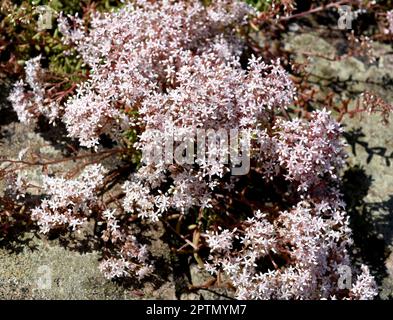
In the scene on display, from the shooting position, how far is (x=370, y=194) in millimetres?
4848

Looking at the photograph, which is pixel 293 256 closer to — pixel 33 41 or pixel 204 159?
pixel 204 159

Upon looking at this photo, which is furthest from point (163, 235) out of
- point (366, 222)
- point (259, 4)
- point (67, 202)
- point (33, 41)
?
point (259, 4)

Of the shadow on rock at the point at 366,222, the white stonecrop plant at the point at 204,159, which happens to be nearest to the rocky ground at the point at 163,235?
the shadow on rock at the point at 366,222

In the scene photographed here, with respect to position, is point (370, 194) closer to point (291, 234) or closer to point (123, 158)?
point (291, 234)

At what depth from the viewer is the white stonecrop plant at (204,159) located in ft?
13.2

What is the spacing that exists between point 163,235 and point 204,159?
80cm

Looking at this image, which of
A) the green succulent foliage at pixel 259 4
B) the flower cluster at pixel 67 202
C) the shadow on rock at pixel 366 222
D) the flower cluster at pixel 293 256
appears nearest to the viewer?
the flower cluster at pixel 293 256

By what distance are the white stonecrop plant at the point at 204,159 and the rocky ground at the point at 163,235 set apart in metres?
0.18

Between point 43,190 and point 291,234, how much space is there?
1.86 m

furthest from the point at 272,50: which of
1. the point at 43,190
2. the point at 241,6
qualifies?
the point at 43,190

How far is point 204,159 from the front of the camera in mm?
4051

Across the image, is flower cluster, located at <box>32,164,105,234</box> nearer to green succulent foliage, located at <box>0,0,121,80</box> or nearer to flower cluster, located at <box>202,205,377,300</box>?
flower cluster, located at <box>202,205,377,300</box>

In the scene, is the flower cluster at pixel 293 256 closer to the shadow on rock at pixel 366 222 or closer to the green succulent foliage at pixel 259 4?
the shadow on rock at pixel 366 222
